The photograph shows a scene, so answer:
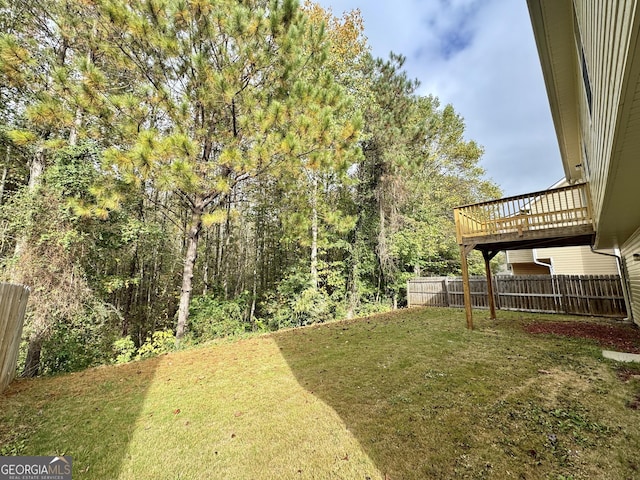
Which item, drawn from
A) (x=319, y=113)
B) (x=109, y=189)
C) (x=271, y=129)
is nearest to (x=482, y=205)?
(x=319, y=113)

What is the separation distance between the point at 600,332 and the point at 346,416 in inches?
274

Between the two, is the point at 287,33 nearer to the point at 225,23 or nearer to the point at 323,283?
the point at 225,23

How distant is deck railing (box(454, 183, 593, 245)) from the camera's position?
5866mm

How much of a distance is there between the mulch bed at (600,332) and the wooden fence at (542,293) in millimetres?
1851

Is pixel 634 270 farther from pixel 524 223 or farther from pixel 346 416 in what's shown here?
pixel 346 416

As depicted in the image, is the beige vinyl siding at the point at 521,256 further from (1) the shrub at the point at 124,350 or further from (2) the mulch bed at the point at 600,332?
(1) the shrub at the point at 124,350

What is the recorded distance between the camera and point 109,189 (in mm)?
5875

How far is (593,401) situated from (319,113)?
629 centimetres

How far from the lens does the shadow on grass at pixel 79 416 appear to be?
7.96ft

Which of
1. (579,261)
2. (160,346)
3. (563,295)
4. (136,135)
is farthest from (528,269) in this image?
(136,135)

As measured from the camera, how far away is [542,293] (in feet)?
32.3

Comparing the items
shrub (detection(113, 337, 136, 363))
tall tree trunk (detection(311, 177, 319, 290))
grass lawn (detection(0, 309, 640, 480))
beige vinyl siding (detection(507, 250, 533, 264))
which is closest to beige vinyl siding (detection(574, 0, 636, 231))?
grass lawn (detection(0, 309, 640, 480))

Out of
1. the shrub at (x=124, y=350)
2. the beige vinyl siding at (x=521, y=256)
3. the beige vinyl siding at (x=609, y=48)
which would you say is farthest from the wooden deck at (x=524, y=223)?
the shrub at (x=124, y=350)

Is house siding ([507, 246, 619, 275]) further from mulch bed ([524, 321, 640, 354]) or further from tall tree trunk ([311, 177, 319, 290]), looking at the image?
tall tree trunk ([311, 177, 319, 290])
